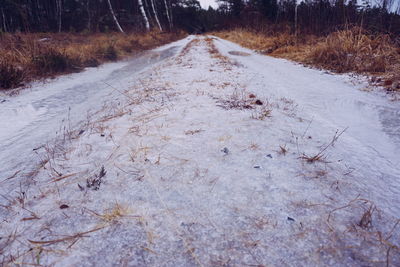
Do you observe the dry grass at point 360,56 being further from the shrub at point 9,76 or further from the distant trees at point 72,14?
the distant trees at point 72,14

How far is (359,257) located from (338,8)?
326 inches

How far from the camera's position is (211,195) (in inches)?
44.1

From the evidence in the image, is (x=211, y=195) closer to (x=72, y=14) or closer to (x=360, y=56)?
(x=360, y=56)

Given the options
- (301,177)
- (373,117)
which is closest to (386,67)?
(373,117)

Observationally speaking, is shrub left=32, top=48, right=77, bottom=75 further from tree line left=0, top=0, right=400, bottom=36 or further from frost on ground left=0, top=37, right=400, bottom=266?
frost on ground left=0, top=37, right=400, bottom=266

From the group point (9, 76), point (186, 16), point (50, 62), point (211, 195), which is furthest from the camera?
point (186, 16)

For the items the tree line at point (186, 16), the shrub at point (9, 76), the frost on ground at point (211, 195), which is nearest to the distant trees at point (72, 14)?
the tree line at point (186, 16)

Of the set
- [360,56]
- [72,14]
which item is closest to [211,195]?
[360,56]

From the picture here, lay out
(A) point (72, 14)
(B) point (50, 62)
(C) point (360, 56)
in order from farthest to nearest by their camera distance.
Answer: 1. (A) point (72, 14)
2. (B) point (50, 62)
3. (C) point (360, 56)

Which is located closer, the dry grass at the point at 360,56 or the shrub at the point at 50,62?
the dry grass at the point at 360,56

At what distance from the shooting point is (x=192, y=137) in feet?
5.56

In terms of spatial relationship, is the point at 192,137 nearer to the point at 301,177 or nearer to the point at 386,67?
the point at 301,177

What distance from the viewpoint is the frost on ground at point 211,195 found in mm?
840

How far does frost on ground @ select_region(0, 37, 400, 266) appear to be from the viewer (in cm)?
84
